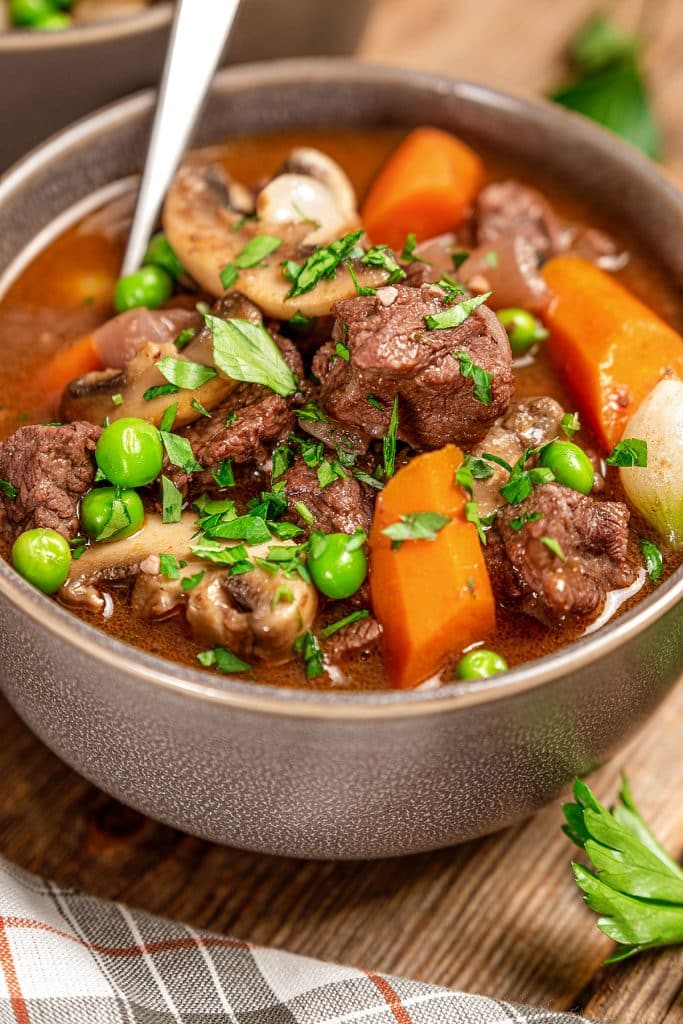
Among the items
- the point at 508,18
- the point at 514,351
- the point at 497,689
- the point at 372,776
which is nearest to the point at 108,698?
the point at 372,776

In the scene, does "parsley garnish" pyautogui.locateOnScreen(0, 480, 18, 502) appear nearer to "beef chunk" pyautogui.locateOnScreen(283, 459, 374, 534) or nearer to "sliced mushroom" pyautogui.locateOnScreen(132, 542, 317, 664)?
"sliced mushroom" pyautogui.locateOnScreen(132, 542, 317, 664)

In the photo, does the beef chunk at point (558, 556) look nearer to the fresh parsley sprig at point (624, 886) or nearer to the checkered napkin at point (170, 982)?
the fresh parsley sprig at point (624, 886)

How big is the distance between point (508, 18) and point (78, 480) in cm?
356

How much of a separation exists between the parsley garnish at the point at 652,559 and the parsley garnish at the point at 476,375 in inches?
22.4

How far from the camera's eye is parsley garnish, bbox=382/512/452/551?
2.66m

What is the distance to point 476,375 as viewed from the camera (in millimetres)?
2775

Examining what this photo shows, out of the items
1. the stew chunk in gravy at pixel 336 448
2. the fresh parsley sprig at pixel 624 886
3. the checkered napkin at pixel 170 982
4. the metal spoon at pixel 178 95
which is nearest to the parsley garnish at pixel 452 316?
the stew chunk in gravy at pixel 336 448

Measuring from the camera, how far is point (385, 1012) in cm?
263

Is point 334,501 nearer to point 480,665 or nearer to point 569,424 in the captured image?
point 480,665

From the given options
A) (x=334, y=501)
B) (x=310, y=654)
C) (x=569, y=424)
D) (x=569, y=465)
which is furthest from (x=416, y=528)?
(x=569, y=424)

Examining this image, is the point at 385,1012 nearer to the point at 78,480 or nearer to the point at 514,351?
the point at 78,480

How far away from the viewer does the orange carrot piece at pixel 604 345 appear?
3.19 meters

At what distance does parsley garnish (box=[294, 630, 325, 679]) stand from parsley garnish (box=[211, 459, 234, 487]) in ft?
1.52

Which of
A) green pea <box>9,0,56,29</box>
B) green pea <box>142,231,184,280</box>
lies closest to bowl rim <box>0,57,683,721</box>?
green pea <box>142,231,184,280</box>
